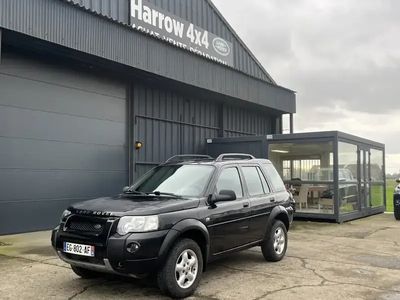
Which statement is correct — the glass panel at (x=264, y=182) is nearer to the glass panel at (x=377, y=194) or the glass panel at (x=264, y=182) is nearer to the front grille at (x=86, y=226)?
the front grille at (x=86, y=226)

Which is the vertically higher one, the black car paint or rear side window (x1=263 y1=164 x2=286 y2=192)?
rear side window (x1=263 y1=164 x2=286 y2=192)

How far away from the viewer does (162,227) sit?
18.1 ft

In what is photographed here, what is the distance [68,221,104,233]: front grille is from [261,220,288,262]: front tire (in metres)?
3.13

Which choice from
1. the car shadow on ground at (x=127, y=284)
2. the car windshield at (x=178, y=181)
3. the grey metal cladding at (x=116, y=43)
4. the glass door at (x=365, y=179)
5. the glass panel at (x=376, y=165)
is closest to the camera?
the car shadow on ground at (x=127, y=284)

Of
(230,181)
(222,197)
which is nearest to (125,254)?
(222,197)

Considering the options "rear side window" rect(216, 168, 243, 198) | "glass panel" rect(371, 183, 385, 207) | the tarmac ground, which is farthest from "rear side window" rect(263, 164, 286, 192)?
"glass panel" rect(371, 183, 385, 207)

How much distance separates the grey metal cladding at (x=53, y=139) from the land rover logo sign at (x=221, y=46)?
18.4ft

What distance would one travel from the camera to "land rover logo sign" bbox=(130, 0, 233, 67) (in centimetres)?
1462

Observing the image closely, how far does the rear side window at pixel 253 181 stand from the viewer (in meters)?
7.44

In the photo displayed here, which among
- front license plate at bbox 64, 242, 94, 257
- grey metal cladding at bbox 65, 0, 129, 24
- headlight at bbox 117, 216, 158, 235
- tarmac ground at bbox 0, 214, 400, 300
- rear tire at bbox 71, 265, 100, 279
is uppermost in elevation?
grey metal cladding at bbox 65, 0, 129, 24

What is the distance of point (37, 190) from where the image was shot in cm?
1161

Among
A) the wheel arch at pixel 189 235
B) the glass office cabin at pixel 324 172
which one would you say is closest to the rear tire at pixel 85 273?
the wheel arch at pixel 189 235

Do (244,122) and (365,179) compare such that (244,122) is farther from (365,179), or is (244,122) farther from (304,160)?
(365,179)

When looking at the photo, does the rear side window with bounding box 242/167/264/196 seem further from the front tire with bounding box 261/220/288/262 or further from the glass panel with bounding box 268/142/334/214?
the glass panel with bounding box 268/142/334/214
